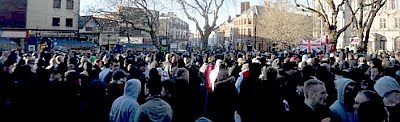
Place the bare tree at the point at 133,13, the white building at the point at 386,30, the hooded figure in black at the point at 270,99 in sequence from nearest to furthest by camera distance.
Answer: the hooded figure in black at the point at 270,99
the bare tree at the point at 133,13
the white building at the point at 386,30

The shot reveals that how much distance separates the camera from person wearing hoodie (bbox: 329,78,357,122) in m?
5.16

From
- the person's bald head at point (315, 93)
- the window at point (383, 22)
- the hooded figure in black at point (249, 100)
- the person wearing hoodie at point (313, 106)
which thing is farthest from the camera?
the window at point (383, 22)

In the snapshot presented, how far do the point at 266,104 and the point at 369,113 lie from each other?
2.75 metres

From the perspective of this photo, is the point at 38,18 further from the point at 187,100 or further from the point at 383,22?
the point at 383,22

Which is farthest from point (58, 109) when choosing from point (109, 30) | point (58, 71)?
point (109, 30)

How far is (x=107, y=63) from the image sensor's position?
11156 mm

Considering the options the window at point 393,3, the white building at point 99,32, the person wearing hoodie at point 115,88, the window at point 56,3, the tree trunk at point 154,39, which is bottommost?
the person wearing hoodie at point 115,88

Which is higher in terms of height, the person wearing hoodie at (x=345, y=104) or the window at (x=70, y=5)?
the window at (x=70, y=5)

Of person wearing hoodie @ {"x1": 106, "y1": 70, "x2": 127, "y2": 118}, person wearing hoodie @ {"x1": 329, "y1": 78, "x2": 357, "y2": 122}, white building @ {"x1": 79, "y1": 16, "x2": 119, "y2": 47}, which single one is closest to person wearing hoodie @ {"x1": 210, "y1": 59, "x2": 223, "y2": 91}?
person wearing hoodie @ {"x1": 106, "y1": 70, "x2": 127, "y2": 118}

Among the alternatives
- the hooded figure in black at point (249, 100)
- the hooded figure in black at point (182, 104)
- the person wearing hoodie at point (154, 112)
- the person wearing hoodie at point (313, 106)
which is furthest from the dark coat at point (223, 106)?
the person wearing hoodie at point (313, 106)

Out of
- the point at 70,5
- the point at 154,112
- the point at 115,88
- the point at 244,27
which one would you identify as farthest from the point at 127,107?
the point at 244,27

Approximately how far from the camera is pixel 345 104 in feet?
17.4

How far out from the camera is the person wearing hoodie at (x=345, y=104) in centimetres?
516

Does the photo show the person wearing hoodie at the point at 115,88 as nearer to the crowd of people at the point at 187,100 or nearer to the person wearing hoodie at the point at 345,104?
the crowd of people at the point at 187,100
